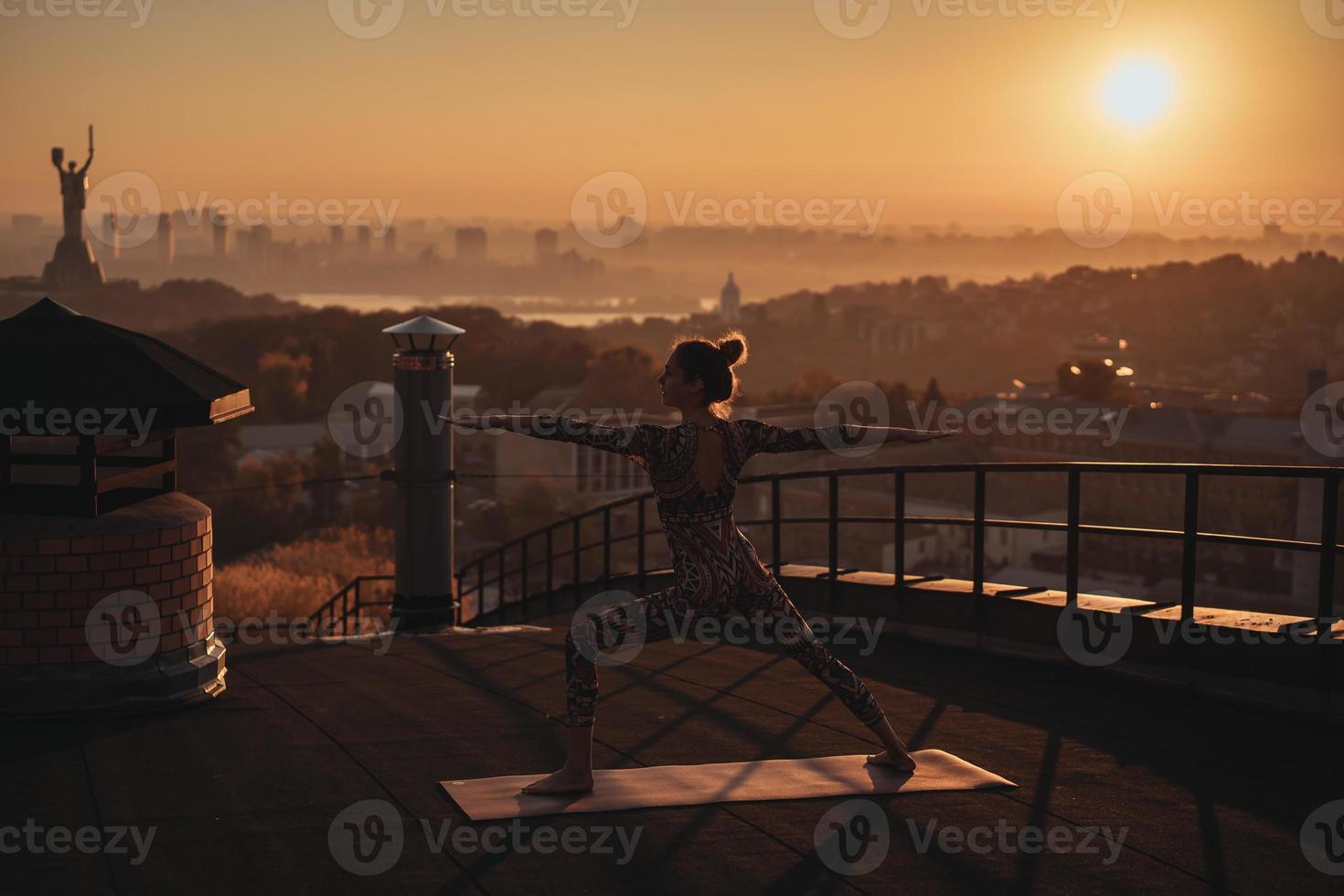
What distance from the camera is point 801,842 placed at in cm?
510

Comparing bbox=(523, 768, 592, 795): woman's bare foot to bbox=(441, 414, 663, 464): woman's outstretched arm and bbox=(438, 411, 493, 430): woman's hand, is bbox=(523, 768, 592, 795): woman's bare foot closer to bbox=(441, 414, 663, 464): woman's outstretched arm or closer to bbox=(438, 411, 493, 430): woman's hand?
bbox=(441, 414, 663, 464): woman's outstretched arm

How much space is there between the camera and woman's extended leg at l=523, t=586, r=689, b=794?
549cm

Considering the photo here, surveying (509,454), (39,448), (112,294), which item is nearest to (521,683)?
(39,448)

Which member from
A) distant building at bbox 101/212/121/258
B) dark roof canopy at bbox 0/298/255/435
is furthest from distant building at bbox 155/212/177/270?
dark roof canopy at bbox 0/298/255/435

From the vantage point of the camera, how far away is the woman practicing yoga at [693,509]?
18.0 feet

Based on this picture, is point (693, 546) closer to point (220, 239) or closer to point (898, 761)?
point (898, 761)

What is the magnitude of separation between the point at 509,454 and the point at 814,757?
83600 millimetres

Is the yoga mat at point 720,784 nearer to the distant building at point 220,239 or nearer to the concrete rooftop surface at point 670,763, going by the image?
the concrete rooftop surface at point 670,763

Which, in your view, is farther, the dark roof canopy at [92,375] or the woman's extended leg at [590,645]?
the dark roof canopy at [92,375]

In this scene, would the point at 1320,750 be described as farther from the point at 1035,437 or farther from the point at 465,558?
the point at 1035,437

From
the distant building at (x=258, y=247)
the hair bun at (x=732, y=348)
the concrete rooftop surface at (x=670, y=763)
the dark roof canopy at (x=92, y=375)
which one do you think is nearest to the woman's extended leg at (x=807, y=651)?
the concrete rooftop surface at (x=670, y=763)

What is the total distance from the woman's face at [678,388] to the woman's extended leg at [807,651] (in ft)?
2.65

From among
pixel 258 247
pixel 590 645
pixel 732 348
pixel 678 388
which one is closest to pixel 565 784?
pixel 590 645

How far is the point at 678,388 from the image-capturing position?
5484 millimetres
